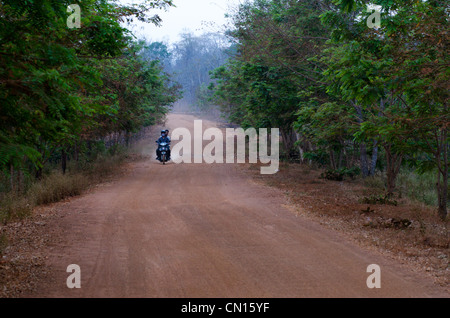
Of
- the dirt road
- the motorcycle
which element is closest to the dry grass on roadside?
the dirt road

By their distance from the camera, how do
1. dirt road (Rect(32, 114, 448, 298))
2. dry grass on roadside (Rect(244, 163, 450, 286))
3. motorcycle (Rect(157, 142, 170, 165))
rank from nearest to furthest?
1. dirt road (Rect(32, 114, 448, 298))
2. dry grass on roadside (Rect(244, 163, 450, 286))
3. motorcycle (Rect(157, 142, 170, 165))

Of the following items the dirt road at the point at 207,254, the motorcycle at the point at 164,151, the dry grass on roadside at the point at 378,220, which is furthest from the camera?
the motorcycle at the point at 164,151

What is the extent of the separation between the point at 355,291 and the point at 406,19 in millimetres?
6376

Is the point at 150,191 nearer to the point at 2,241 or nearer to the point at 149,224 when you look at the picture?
the point at 149,224

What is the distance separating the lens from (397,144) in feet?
36.2

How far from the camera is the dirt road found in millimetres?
5570

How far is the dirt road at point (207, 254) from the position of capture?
5.57m

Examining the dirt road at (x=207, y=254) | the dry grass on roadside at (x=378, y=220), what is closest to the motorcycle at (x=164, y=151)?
the dry grass on roadside at (x=378, y=220)

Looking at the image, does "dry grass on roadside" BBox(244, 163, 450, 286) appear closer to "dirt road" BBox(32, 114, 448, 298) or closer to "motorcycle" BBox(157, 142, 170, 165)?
"dirt road" BBox(32, 114, 448, 298)

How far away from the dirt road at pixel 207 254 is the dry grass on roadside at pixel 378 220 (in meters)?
0.47

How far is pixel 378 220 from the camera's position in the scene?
32.3ft

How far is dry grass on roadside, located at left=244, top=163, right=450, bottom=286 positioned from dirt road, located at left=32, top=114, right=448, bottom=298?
0.47 m

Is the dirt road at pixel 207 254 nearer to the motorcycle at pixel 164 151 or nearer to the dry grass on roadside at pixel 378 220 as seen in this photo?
the dry grass on roadside at pixel 378 220

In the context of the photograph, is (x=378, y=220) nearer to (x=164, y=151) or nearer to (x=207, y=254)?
(x=207, y=254)
